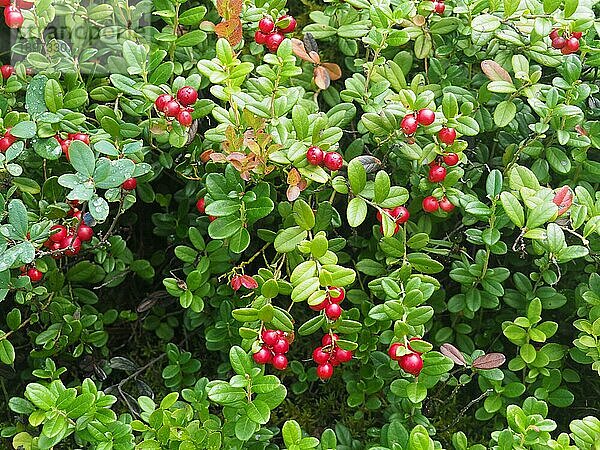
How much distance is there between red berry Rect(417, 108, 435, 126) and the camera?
133 cm

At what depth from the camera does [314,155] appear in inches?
51.2

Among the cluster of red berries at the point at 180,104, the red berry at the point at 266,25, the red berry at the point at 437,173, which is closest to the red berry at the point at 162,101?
the cluster of red berries at the point at 180,104

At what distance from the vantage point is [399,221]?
1.38 meters

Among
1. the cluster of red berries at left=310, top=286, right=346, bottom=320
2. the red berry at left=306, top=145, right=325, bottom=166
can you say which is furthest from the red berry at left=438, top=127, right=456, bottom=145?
the cluster of red berries at left=310, top=286, right=346, bottom=320

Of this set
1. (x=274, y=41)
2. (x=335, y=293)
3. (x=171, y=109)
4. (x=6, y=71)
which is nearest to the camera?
(x=335, y=293)

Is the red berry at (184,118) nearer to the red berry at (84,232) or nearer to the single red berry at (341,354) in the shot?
the red berry at (84,232)

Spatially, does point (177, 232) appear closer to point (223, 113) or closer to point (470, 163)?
point (223, 113)

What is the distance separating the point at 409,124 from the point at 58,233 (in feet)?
2.31

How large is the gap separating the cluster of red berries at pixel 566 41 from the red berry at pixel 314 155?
1.82ft

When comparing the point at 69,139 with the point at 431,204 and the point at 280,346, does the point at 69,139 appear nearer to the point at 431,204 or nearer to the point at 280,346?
the point at 280,346

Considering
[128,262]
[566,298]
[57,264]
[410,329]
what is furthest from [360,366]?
[57,264]

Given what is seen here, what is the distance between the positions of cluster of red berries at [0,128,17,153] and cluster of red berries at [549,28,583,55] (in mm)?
1091

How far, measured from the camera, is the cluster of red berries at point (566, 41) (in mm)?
1444

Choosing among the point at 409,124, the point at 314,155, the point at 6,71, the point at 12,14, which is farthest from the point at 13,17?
the point at 409,124
